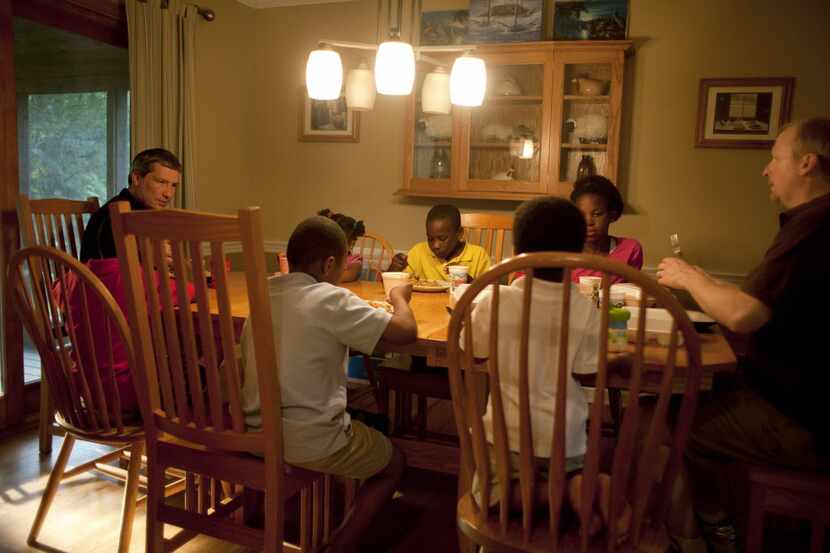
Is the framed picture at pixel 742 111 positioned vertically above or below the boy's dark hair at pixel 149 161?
above

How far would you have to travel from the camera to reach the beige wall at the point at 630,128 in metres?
3.28

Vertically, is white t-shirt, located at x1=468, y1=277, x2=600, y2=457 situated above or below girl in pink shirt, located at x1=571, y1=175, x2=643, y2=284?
below

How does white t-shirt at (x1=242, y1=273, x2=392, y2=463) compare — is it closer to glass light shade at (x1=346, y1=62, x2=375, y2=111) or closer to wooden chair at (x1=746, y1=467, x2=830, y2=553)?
wooden chair at (x1=746, y1=467, x2=830, y2=553)

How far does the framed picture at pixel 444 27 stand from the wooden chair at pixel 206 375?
2719mm

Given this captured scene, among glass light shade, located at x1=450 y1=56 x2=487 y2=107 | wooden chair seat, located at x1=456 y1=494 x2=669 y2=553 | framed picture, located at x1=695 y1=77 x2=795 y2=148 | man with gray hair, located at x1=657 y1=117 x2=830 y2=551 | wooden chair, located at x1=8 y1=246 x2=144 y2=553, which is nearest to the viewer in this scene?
wooden chair seat, located at x1=456 y1=494 x2=669 y2=553

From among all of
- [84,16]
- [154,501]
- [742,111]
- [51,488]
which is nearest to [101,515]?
[51,488]

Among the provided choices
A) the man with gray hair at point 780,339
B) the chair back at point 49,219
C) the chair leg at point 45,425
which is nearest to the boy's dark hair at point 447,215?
the man with gray hair at point 780,339

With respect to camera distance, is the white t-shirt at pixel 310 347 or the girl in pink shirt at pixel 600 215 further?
the girl in pink shirt at pixel 600 215

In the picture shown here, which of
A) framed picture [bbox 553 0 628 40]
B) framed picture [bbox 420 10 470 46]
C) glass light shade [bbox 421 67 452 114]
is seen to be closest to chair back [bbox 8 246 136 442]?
glass light shade [bbox 421 67 452 114]

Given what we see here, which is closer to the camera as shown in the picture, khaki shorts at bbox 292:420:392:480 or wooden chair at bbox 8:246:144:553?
khaki shorts at bbox 292:420:392:480

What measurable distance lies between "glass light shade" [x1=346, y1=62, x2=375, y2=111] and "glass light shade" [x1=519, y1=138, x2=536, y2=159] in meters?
1.41

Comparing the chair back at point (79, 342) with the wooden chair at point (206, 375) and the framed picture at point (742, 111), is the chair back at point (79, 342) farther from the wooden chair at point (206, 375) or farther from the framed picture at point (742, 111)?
the framed picture at point (742, 111)

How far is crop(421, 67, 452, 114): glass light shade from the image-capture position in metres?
2.22

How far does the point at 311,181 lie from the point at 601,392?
3378 mm
